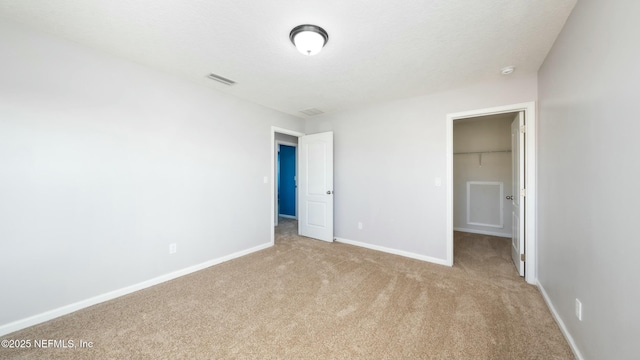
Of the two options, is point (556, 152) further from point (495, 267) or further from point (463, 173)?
point (463, 173)

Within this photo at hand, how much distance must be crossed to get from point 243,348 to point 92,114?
251 centimetres

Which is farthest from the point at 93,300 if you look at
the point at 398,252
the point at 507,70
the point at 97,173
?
the point at 507,70

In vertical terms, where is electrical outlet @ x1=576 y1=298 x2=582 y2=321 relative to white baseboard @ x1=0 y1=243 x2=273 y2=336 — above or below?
above

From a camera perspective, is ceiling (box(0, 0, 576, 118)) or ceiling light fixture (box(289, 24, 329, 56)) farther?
ceiling light fixture (box(289, 24, 329, 56))

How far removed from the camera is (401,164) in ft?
11.8

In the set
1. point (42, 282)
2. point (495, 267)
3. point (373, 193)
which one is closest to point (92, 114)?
point (42, 282)

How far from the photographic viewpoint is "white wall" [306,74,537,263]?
313 centimetres

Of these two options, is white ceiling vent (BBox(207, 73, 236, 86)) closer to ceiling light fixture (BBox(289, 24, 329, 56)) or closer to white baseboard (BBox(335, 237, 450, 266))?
ceiling light fixture (BBox(289, 24, 329, 56))

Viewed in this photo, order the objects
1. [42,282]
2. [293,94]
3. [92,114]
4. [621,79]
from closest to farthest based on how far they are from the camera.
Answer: [621,79] → [42,282] → [92,114] → [293,94]

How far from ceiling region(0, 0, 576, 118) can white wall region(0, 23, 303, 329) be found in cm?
30

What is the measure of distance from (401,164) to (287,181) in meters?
3.94

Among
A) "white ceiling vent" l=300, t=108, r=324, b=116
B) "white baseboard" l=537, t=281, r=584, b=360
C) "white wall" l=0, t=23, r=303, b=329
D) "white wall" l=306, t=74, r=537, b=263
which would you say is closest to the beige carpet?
"white baseboard" l=537, t=281, r=584, b=360

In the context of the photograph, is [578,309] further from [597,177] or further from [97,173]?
[97,173]

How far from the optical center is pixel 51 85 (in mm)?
2016
